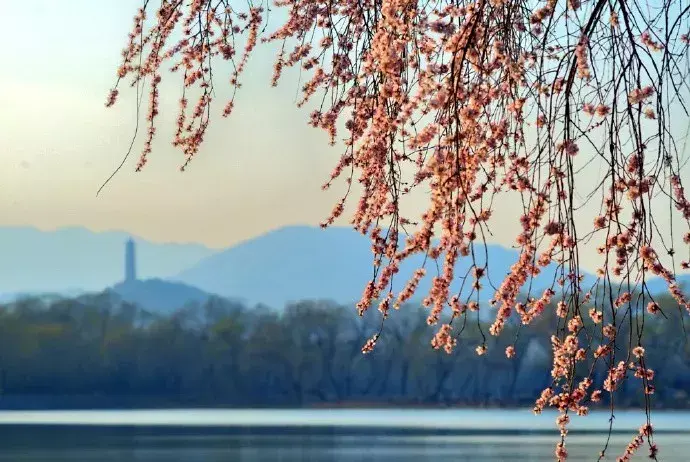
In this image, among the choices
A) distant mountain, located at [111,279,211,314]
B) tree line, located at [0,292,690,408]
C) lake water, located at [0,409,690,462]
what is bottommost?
lake water, located at [0,409,690,462]

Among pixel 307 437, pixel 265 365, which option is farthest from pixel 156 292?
pixel 307 437

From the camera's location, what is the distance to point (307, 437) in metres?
36.8

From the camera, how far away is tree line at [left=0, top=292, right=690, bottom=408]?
56.6m

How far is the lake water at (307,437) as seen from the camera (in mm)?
28312

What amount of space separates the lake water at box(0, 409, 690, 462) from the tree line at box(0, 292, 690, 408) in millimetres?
1314

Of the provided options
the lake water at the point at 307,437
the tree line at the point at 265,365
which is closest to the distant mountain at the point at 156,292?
the tree line at the point at 265,365

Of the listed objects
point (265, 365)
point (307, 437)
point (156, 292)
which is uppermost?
point (156, 292)

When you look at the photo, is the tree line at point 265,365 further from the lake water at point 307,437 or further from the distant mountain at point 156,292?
the distant mountain at point 156,292

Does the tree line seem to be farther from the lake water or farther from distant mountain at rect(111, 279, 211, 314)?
distant mountain at rect(111, 279, 211, 314)

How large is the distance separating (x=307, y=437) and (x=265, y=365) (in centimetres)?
2105

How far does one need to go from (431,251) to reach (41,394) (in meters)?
60.1

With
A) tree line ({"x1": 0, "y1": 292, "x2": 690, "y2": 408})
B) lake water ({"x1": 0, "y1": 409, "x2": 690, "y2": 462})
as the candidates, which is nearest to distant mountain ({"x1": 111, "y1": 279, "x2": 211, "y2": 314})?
tree line ({"x1": 0, "y1": 292, "x2": 690, "y2": 408})

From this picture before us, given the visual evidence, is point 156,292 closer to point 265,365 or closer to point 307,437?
point 265,365

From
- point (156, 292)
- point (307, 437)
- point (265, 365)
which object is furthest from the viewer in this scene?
point (156, 292)
